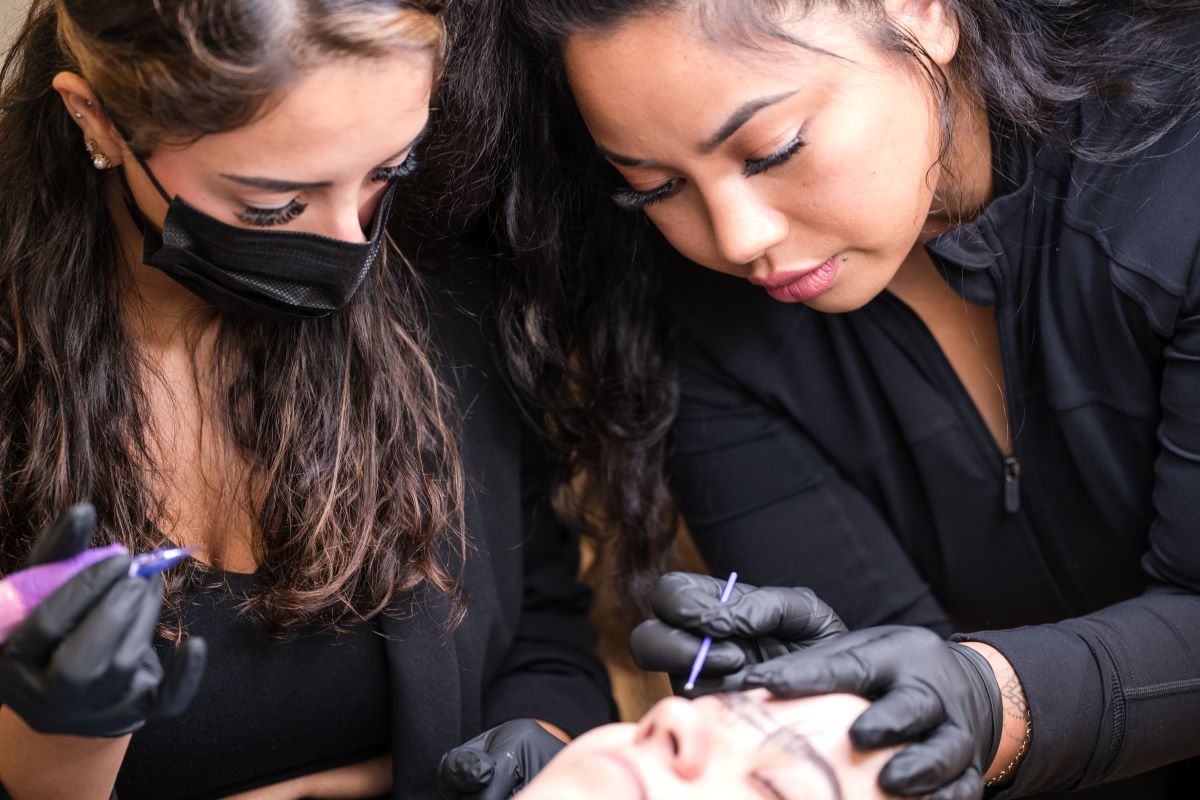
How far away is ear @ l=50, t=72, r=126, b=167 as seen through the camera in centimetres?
116

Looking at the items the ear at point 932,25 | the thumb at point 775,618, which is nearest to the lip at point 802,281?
the ear at point 932,25

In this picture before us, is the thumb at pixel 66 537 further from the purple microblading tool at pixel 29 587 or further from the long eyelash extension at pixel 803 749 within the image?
the long eyelash extension at pixel 803 749

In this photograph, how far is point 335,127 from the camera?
113 centimetres

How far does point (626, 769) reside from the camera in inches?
41.2

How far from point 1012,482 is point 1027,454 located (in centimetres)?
4

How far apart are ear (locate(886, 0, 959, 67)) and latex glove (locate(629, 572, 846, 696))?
0.62 meters

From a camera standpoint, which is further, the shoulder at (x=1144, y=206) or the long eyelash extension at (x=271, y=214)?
the shoulder at (x=1144, y=206)

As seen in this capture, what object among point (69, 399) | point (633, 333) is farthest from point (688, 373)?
point (69, 399)

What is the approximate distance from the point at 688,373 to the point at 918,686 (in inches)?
27.6

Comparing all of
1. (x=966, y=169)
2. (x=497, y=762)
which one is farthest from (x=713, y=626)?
(x=966, y=169)

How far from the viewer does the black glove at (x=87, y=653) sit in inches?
37.3

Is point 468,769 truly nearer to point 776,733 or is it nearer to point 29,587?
point 776,733

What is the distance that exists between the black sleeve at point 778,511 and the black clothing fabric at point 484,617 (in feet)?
0.79

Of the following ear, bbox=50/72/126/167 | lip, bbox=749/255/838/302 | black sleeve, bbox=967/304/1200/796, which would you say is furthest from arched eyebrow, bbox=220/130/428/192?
black sleeve, bbox=967/304/1200/796
